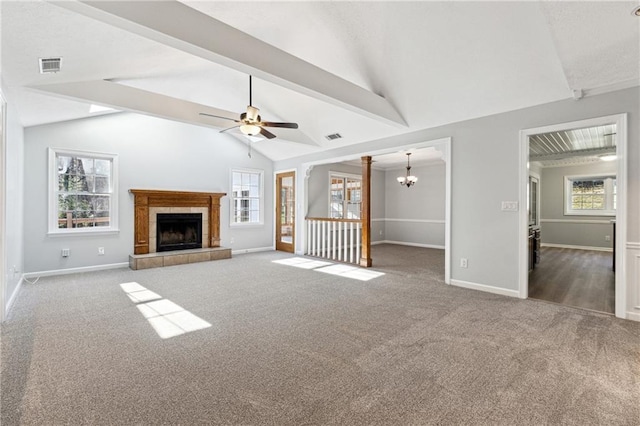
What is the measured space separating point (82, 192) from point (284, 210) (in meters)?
4.33

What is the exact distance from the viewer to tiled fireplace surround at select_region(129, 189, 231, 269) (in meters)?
5.94

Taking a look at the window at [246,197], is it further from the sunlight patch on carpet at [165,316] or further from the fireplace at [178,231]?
the sunlight patch on carpet at [165,316]

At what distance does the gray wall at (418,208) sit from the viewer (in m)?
8.98

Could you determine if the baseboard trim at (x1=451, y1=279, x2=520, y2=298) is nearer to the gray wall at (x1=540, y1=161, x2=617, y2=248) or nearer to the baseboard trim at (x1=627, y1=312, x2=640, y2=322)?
the baseboard trim at (x1=627, y1=312, x2=640, y2=322)

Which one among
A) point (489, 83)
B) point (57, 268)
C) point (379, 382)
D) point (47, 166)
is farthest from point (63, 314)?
point (489, 83)

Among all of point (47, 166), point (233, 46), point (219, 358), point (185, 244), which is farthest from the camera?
point (185, 244)

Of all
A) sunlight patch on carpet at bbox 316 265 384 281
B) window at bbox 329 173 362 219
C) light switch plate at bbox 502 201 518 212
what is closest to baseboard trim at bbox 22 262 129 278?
sunlight patch on carpet at bbox 316 265 384 281

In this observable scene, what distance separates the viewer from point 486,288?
14.0ft

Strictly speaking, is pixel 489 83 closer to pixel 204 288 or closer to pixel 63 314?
pixel 204 288

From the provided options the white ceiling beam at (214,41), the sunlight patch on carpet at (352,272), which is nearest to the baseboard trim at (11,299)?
the white ceiling beam at (214,41)

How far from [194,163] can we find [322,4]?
469 centimetres

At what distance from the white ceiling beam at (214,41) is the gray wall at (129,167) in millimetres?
4303

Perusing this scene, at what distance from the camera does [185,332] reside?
9.34 ft

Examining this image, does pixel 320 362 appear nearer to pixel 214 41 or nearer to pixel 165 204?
pixel 214 41
